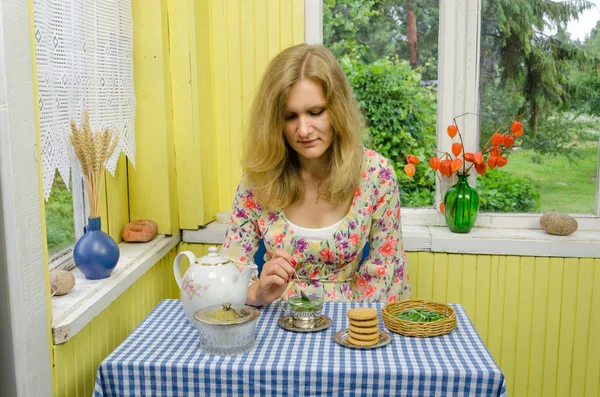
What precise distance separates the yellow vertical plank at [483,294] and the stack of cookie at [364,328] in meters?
1.17

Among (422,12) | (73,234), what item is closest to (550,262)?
(422,12)

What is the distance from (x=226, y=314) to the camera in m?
1.57

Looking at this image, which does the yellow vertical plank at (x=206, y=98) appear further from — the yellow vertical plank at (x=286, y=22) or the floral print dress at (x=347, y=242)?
the floral print dress at (x=347, y=242)

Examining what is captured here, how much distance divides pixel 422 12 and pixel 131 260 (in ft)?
4.88

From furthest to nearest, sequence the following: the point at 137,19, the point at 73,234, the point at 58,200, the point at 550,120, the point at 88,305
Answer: the point at 550,120 → the point at 137,19 → the point at 73,234 → the point at 58,200 → the point at 88,305

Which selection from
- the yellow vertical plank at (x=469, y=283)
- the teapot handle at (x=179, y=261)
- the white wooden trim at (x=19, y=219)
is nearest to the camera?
the white wooden trim at (x=19, y=219)

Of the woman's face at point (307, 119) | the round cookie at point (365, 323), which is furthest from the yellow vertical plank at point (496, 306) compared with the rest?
the round cookie at point (365, 323)

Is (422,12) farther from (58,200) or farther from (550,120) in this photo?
(58,200)

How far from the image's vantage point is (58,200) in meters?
2.00

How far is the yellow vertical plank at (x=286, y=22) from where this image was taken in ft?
8.83

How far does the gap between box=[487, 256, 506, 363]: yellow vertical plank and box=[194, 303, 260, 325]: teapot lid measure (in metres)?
1.34

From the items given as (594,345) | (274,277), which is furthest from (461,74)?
(274,277)

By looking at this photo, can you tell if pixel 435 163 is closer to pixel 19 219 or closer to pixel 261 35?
pixel 261 35

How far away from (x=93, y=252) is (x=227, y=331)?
0.64 m
